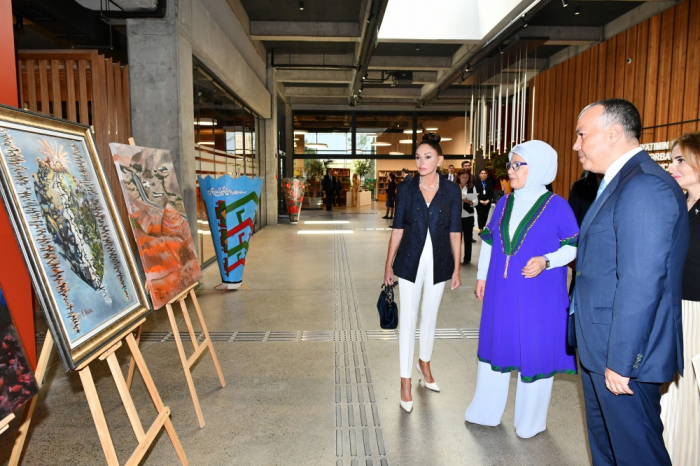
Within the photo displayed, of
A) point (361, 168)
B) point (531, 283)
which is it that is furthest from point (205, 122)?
point (361, 168)

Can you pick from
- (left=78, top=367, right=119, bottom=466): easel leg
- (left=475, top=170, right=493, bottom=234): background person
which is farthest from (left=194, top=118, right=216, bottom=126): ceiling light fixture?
(left=78, top=367, right=119, bottom=466): easel leg

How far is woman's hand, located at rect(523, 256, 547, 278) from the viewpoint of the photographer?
7.63 ft

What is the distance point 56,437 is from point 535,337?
2.60 meters

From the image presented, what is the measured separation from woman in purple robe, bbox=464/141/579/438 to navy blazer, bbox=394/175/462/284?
40 centimetres

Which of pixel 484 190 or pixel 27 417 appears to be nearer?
pixel 27 417

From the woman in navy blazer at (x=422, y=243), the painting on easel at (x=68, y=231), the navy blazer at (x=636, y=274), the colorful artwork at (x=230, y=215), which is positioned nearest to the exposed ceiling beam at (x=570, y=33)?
the colorful artwork at (x=230, y=215)

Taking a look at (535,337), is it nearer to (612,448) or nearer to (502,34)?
(612,448)

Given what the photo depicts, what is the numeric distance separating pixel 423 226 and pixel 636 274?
1.48 metres

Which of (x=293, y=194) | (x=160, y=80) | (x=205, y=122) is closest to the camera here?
(x=160, y=80)

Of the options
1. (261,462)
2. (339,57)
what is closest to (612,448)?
(261,462)

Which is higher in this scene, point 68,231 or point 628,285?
point 68,231

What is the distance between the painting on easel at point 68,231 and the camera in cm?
157

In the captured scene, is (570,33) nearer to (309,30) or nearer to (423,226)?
(309,30)

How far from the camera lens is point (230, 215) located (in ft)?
18.5
